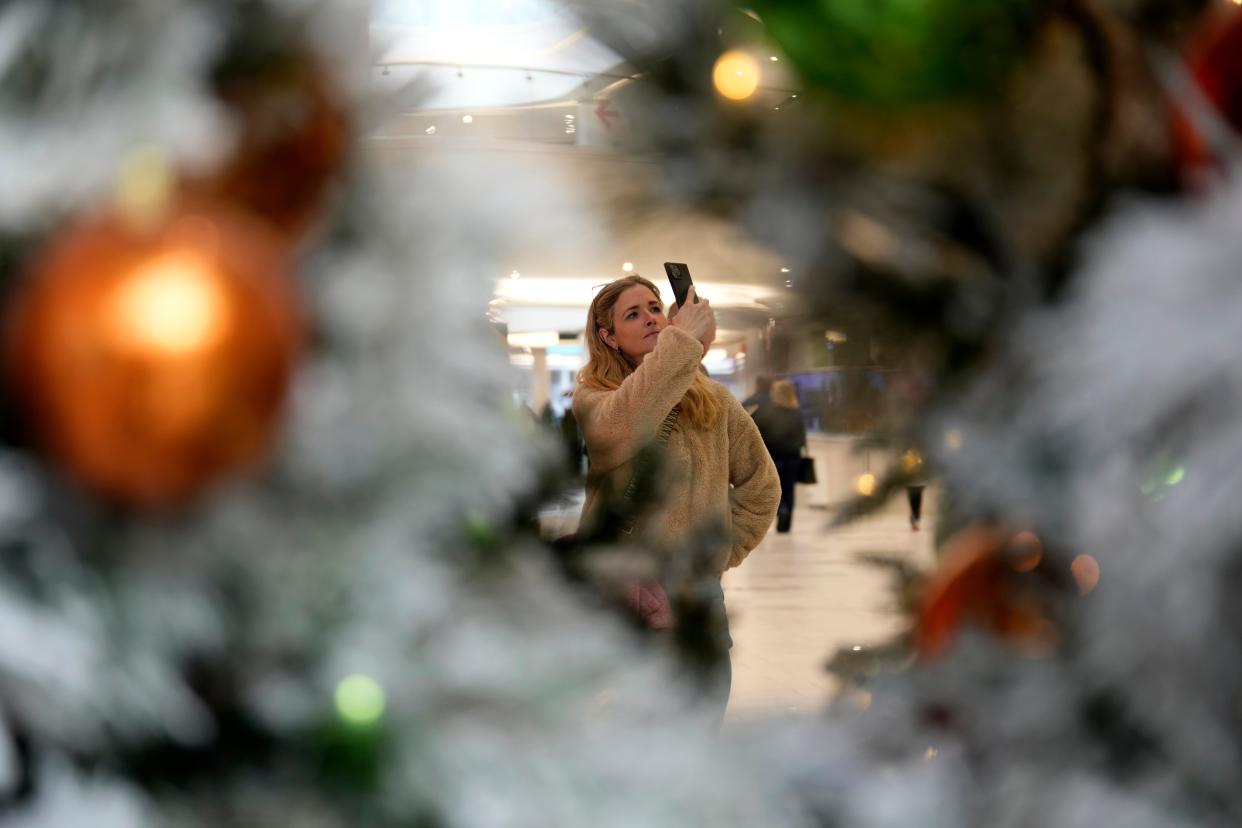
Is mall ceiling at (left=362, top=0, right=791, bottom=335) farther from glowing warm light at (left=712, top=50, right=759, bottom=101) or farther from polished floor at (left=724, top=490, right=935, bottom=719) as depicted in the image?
polished floor at (left=724, top=490, right=935, bottom=719)

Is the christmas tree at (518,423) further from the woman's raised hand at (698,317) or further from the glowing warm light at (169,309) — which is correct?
the woman's raised hand at (698,317)

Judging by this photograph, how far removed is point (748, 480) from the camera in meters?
2.37

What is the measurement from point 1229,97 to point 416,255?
0.27 meters

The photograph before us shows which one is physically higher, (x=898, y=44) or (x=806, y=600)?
(x=898, y=44)

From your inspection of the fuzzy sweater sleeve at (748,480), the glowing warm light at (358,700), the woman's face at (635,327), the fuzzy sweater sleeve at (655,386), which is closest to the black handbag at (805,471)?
the fuzzy sweater sleeve at (748,480)

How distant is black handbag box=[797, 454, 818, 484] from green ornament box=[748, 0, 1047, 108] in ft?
24.1

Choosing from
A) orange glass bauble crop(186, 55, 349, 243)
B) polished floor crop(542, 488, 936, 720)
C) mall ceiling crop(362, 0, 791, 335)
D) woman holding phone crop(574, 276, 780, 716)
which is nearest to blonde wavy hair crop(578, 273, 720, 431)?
woman holding phone crop(574, 276, 780, 716)

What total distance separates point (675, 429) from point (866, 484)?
151 centimetres

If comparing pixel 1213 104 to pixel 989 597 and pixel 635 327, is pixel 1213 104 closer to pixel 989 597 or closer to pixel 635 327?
pixel 989 597

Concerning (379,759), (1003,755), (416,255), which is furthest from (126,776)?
(1003,755)

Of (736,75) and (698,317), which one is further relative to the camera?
(698,317)

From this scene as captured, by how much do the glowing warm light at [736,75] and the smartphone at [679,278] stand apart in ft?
0.25

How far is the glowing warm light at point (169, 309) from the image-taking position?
27 centimetres

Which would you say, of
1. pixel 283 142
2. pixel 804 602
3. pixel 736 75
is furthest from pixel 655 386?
pixel 804 602
